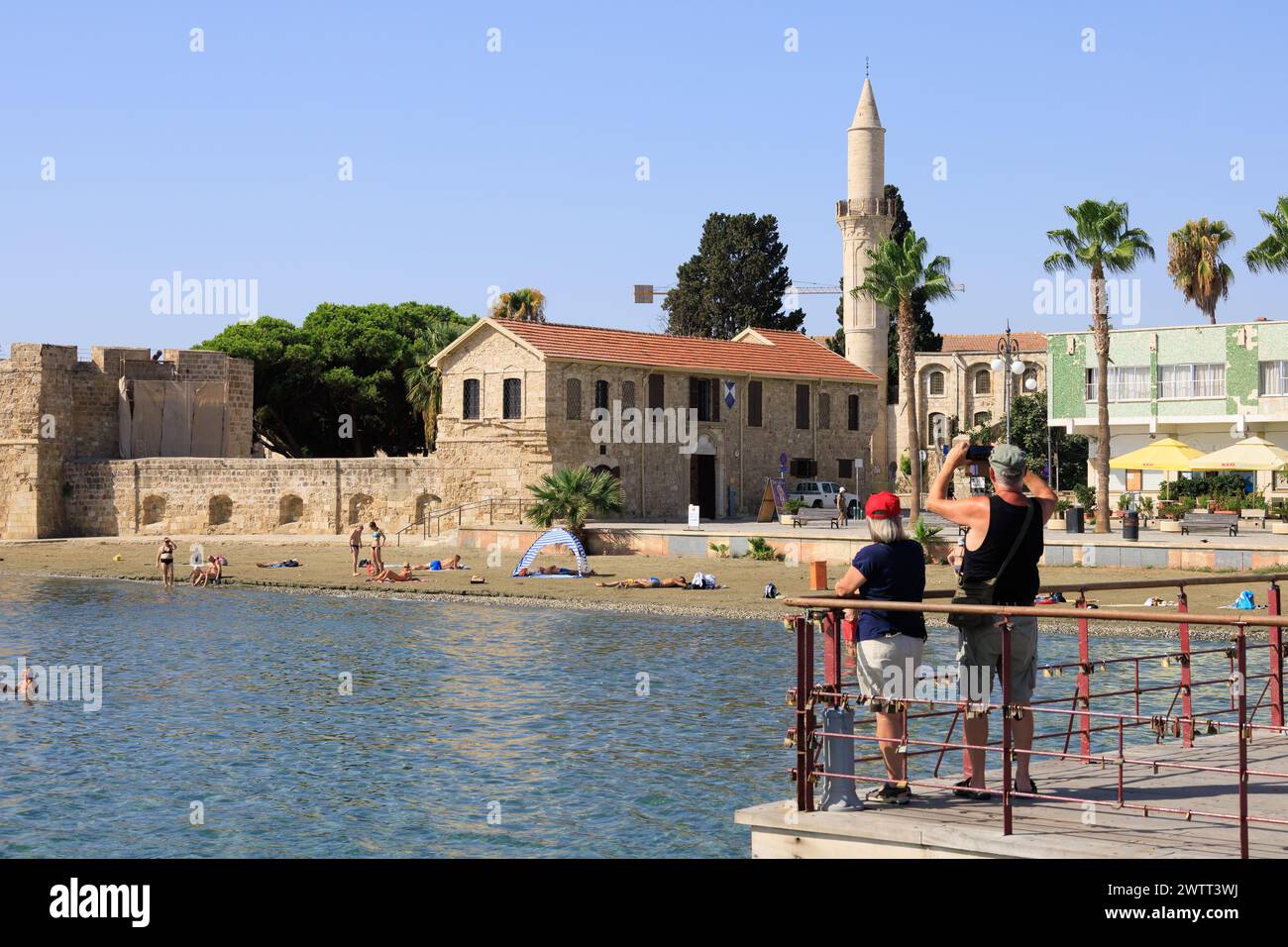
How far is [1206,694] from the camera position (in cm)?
1986

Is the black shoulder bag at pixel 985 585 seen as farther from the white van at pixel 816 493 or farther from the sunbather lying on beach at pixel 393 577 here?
the white van at pixel 816 493

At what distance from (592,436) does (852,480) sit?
42.0ft

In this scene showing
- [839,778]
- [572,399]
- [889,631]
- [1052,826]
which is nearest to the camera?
[1052,826]

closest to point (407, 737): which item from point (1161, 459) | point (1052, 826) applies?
point (1052, 826)

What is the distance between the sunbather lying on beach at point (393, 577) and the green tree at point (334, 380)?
98.0 ft

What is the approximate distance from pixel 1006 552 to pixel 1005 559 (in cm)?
4

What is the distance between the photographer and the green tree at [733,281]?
293ft

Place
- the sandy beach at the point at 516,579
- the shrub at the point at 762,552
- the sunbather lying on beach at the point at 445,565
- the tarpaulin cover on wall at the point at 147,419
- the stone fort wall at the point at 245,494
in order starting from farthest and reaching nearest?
the tarpaulin cover on wall at the point at 147,419 → the stone fort wall at the point at 245,494 → the sunbather lying on beach at the point at 445,565 → the shrub at the point at 762,552 → the sandy beach at the point at 516,579

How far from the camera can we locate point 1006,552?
897cm

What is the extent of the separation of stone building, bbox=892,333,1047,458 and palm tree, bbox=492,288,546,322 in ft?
72.8

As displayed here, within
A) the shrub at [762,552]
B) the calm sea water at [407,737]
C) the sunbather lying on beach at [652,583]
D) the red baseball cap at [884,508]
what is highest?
the red baseball cap at [884,508]

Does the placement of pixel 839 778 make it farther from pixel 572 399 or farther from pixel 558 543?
pixel 572 399

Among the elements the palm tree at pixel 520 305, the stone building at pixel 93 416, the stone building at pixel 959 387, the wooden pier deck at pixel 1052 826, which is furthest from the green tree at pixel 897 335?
the wooden pier deck at pixel 1052 826
